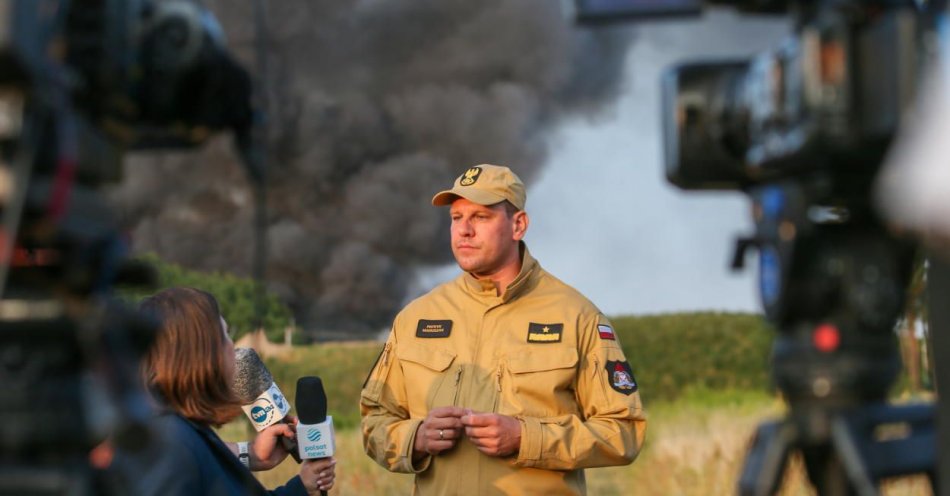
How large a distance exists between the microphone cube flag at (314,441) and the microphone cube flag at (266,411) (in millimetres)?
221

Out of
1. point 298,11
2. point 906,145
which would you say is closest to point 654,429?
point 298,11

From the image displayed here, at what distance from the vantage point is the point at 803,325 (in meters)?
1.88

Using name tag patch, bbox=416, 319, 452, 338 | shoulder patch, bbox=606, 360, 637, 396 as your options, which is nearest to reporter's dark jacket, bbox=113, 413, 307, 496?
name tag patch, bbox=416, 319, 452, 338

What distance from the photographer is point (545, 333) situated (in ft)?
10.4

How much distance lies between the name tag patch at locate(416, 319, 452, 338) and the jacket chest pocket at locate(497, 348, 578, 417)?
0.21m

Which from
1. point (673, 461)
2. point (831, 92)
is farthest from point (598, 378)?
point (673, 461)

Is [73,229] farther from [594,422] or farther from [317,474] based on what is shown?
[594,422]

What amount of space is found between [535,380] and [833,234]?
4.42 ft

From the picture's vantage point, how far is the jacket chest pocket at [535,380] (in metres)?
3.12

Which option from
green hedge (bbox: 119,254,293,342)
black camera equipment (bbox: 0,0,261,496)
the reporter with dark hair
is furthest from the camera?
green hedge (bbox: 119,254,293,342)

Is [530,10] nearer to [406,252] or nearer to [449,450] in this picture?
[406,252]

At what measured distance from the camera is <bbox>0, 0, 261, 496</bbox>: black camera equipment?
59.3 inches

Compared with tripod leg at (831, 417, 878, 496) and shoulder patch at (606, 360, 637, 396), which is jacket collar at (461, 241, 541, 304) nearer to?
shoulder patch at (606, 360, 637, 396)

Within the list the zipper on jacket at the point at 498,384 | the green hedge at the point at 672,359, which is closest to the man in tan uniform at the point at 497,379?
the zipper on jacket at the point at 498,384
